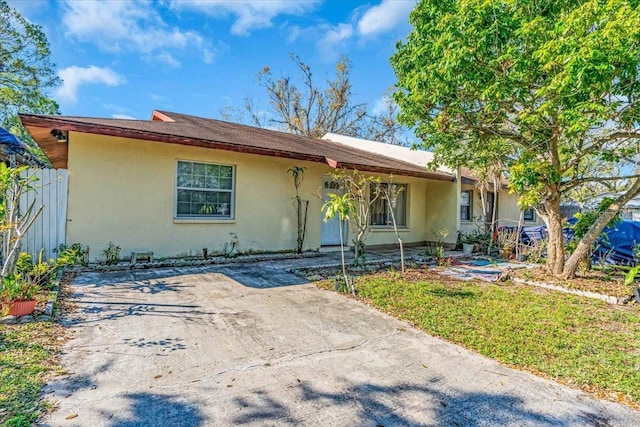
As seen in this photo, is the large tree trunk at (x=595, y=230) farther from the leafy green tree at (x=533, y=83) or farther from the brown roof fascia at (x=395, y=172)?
the brown roof fascia at (x=395, y=172)

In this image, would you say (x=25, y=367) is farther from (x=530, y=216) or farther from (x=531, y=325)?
(x=530, y=216)

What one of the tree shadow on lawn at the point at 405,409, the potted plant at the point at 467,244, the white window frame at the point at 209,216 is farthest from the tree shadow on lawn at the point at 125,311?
the potted plant at the point at 467,244

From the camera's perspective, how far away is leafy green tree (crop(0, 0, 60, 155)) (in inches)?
700

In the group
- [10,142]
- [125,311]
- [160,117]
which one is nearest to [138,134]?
[10,142]

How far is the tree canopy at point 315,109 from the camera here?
26.4 meters

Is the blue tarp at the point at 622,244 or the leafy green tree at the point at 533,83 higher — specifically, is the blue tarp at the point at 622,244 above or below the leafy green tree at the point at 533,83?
below

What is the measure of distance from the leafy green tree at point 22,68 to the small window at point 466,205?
21517 mm

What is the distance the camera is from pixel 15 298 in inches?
A: 166

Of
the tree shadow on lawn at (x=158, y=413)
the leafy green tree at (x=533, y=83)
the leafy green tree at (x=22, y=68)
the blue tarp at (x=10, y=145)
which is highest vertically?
the leafy green tree at (x=22, y=68)

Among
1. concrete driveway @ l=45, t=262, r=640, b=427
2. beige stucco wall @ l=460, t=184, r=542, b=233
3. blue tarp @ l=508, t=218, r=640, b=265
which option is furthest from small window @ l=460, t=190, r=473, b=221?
concrete driveway @ l=45, t=262, r=640, b=427

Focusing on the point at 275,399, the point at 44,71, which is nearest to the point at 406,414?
the point at 275,399

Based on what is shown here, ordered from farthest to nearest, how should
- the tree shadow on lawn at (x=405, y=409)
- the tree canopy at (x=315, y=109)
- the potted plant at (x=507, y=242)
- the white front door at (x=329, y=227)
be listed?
the tree canopy at (x=315, y=109)
the potted plant at (x=507, y=242)
the white front door at (x=329, y=227)
the tree shadow on lawn at (x=405, y=409)

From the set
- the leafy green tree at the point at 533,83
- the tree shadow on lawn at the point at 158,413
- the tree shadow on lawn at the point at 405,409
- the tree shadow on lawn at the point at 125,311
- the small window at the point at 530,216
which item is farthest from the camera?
the small window at the point at 530,216

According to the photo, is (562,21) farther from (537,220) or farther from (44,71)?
(44,71)
